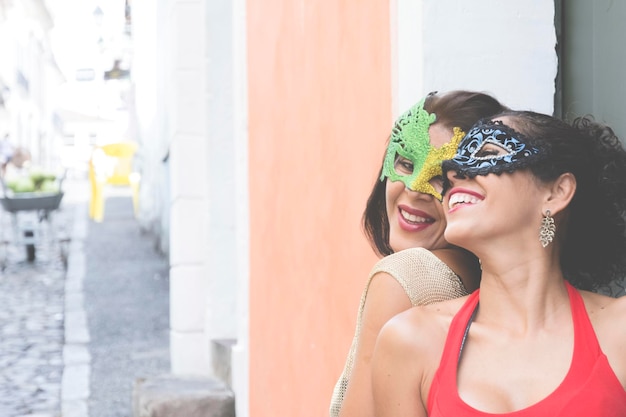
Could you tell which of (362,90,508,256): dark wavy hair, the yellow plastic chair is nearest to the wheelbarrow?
the yellow plastic chair

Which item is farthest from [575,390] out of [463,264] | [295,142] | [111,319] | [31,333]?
[31,333]

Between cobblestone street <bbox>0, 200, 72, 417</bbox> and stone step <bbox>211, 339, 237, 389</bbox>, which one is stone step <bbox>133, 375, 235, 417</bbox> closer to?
stone step <bbox>211, 339, 237, 389</bbox>

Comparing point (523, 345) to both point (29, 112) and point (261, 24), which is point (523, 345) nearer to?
point (261, 24)

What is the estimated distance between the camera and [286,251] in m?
4.97

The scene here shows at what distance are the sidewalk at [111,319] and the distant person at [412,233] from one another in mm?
4806

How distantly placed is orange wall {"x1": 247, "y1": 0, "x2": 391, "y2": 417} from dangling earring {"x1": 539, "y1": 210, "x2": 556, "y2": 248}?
58.0 inches

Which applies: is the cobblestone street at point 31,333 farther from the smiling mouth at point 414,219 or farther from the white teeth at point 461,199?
the white teeth at point 461,199

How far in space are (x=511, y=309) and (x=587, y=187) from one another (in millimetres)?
277

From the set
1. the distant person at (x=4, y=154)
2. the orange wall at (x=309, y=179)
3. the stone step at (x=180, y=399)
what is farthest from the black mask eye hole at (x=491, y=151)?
the distant person at (x=4, y=154)

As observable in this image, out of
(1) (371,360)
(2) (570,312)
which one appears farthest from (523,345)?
(1) (371,360)

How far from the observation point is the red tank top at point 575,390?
1.80m

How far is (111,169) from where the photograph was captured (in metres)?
18.8

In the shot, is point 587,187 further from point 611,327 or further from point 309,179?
point 309,179

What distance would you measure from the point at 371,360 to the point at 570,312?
38 cm
